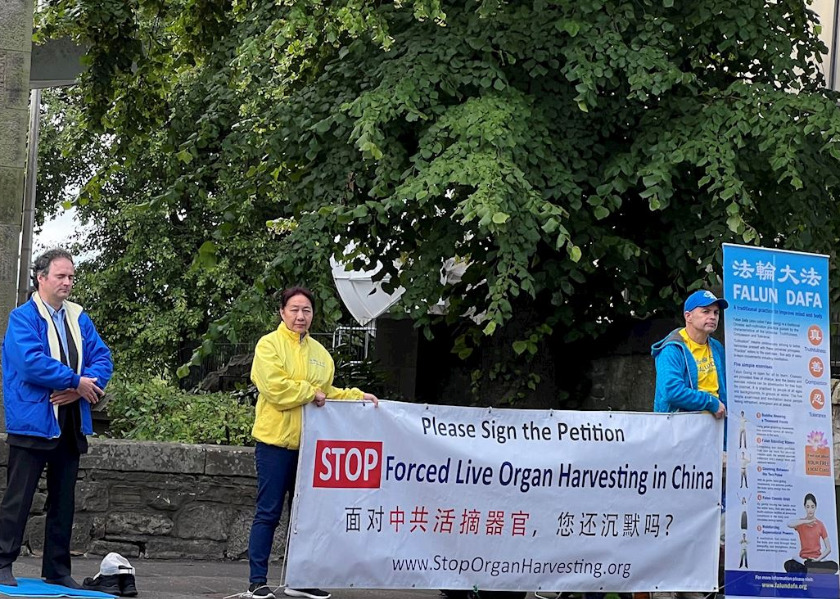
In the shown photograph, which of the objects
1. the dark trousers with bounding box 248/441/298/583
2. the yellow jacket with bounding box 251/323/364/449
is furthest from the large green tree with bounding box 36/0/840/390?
the dark trousers with bounding box 248/441/298/583

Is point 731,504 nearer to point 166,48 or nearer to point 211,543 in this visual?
point 211,543

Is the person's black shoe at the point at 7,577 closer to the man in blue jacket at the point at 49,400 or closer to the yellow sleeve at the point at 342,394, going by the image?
the man in blue jacket at the point at 49,400

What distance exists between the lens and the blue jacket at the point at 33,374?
7.75 meters

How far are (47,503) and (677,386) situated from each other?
383 centimetres

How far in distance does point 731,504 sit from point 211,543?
4.22 metres

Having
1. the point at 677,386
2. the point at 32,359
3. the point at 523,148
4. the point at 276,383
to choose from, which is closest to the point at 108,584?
the point at 32,359

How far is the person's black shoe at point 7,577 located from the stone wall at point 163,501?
2319mm

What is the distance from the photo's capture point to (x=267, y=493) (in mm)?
8164

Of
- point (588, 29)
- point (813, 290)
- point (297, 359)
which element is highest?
point (588, 29)

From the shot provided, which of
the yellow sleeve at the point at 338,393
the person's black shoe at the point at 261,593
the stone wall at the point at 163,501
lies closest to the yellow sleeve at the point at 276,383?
the yellow sleeve at the point at 338,393

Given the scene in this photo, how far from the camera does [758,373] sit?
8297 mm

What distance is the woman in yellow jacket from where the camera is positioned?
26.1 feet

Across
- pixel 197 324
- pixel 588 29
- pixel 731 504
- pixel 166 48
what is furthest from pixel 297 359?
pixel 197 324

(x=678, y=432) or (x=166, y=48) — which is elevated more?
(x=166, y=48)
